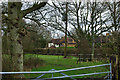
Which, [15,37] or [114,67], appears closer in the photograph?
[15,37]

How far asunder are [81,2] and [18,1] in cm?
1302

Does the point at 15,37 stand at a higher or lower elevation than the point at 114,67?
higher

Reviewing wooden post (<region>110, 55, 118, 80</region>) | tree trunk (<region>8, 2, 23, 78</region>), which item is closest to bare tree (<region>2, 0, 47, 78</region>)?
tree trunk (<region>8, 2, 23, 78</region>)

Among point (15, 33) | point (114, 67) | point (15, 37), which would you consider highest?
point (15, 33)

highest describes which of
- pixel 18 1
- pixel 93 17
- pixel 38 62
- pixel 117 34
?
pixel 93 17

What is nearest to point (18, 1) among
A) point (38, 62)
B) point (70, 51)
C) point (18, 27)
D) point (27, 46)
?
point (18, 27)

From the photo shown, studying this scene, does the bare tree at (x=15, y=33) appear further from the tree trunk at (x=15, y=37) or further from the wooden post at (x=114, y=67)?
the wooden post at (x=114, y=67)

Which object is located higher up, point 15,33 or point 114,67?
point 15,33

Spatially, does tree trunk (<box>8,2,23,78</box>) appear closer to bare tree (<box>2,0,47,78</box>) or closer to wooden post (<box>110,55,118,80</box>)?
bare tree (<box>2,0,47,78</box>)

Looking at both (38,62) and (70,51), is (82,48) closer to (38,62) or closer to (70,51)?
(38,62)

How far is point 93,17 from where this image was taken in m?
17.5

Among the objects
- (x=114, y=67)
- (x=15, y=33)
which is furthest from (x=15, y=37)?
(x=114, y=67)

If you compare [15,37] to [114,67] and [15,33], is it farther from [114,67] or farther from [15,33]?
[114,67]

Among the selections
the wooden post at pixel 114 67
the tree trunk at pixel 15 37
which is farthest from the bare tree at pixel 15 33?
the wooden post at pixel 114 67
